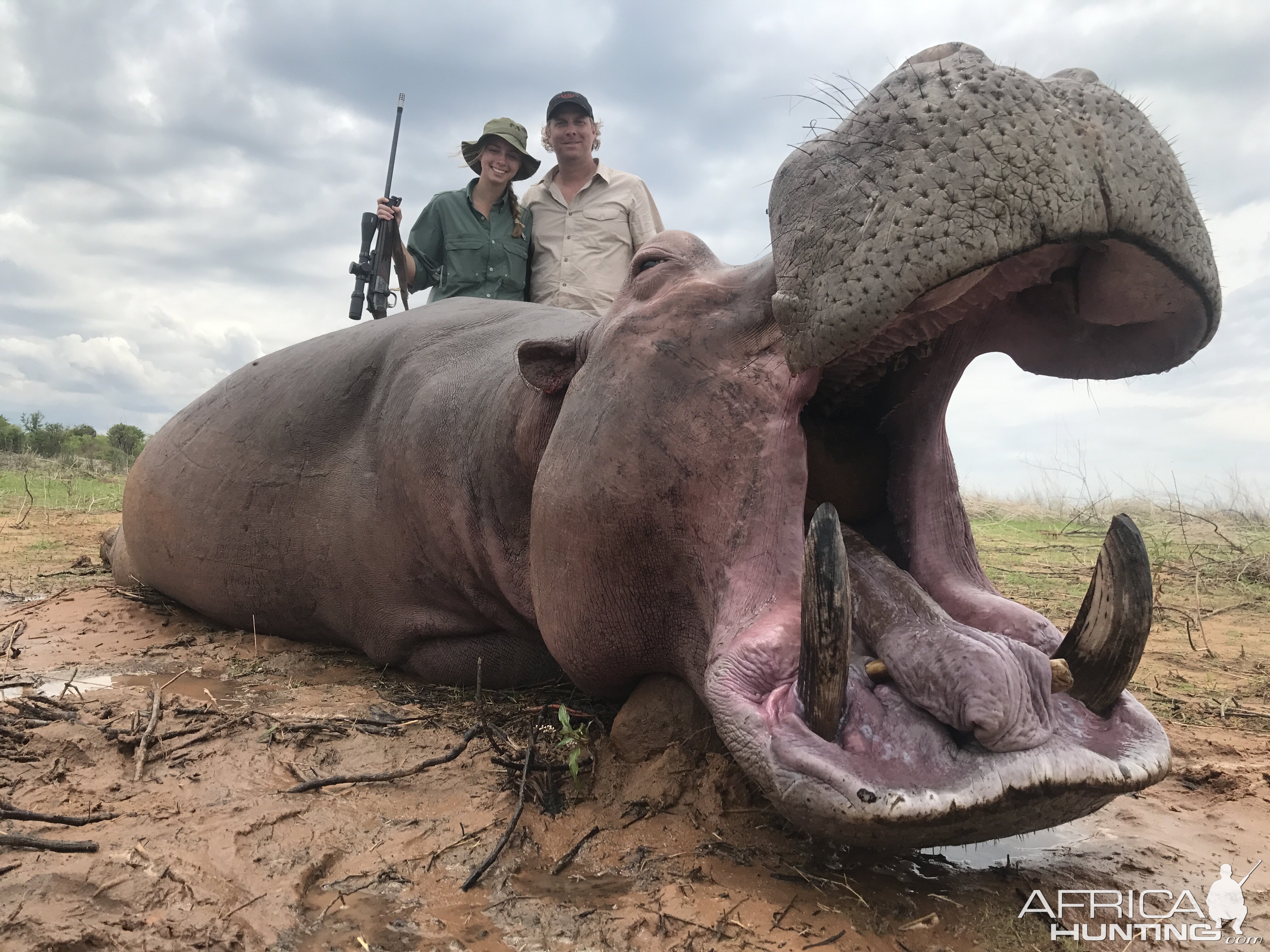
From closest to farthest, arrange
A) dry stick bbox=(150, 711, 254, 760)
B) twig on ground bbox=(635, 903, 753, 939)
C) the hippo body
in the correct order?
twig on ground bbox=(635, 903, 753, 939)
dry stick bbox=(150, 711, 254, 760)
the hippo body

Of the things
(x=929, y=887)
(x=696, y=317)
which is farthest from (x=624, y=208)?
(x=929, y=887)

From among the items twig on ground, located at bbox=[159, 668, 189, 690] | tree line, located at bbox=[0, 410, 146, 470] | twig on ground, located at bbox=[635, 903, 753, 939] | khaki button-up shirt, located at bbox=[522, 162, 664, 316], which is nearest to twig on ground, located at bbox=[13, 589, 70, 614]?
twig on ground, located at bbox=[159, 668, 189, 690]

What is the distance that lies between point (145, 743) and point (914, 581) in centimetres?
195

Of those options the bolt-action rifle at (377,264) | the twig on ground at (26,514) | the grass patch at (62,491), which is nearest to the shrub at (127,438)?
the grass patch at (62,491)

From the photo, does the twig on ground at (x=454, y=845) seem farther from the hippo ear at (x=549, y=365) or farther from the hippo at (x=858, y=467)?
the hippo ear at (x=549, y=365)

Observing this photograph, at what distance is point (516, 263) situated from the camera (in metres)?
5.65

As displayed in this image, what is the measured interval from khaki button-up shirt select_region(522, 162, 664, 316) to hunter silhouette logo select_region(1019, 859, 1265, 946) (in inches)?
165

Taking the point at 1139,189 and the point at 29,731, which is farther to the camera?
the point at 29,731

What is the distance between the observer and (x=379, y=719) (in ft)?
8.73

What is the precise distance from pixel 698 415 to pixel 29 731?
1995 millimetres

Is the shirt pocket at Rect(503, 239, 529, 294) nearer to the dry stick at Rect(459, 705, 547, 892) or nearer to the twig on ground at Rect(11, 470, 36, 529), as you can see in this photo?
the dry stick at Rect(459, 705, 547, 892)

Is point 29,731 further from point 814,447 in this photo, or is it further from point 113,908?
point 814,447

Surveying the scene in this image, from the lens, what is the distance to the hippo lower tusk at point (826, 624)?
1483 millimetres

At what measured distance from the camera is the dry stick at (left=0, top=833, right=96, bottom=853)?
1.77 metres
